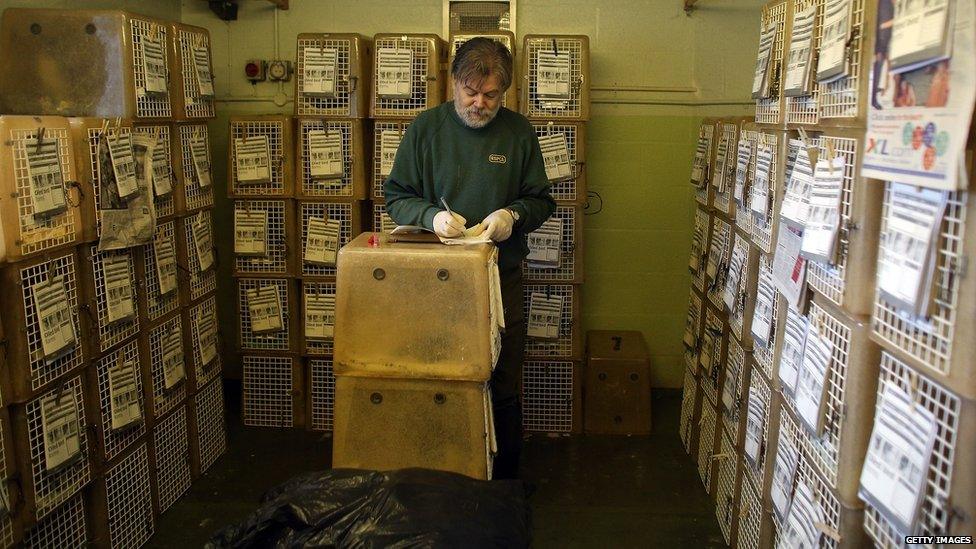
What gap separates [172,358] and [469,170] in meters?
1.37

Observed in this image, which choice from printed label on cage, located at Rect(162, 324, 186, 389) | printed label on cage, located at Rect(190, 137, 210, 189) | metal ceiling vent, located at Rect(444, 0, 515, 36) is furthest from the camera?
metal ceiling vent, located at Rect(444, 0, 515, 36)

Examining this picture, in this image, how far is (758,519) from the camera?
2234 mm

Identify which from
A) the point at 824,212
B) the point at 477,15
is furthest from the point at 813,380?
the point at 477,15

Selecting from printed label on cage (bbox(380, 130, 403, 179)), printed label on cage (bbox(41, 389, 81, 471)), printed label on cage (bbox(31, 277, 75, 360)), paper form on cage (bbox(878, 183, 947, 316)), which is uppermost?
printed label on cage (bbox(380, 130, 403, 179))

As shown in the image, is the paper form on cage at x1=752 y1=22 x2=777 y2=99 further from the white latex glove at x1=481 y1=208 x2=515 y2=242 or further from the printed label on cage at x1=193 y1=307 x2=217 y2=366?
the printed label on cage at x1=193 y1=307 x2=217 y2=366

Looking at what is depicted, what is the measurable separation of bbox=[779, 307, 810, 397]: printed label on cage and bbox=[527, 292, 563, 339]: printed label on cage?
170 centimetres

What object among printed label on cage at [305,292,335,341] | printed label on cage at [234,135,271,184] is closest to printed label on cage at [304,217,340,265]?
printed label on cage at [305,292,335,341]

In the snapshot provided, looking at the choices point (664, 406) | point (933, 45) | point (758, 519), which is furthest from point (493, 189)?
point (664, 406)

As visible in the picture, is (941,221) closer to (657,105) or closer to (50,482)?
(50,482)

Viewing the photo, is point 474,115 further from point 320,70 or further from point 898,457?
point 898,457

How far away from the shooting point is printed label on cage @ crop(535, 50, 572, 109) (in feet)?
11.5

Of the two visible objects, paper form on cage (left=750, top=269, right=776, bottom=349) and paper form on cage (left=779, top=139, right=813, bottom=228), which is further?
paper form on cage (left=750, top=269, right=776, bottom=349)

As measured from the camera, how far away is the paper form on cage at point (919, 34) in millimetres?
1126

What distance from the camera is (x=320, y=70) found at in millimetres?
3482
